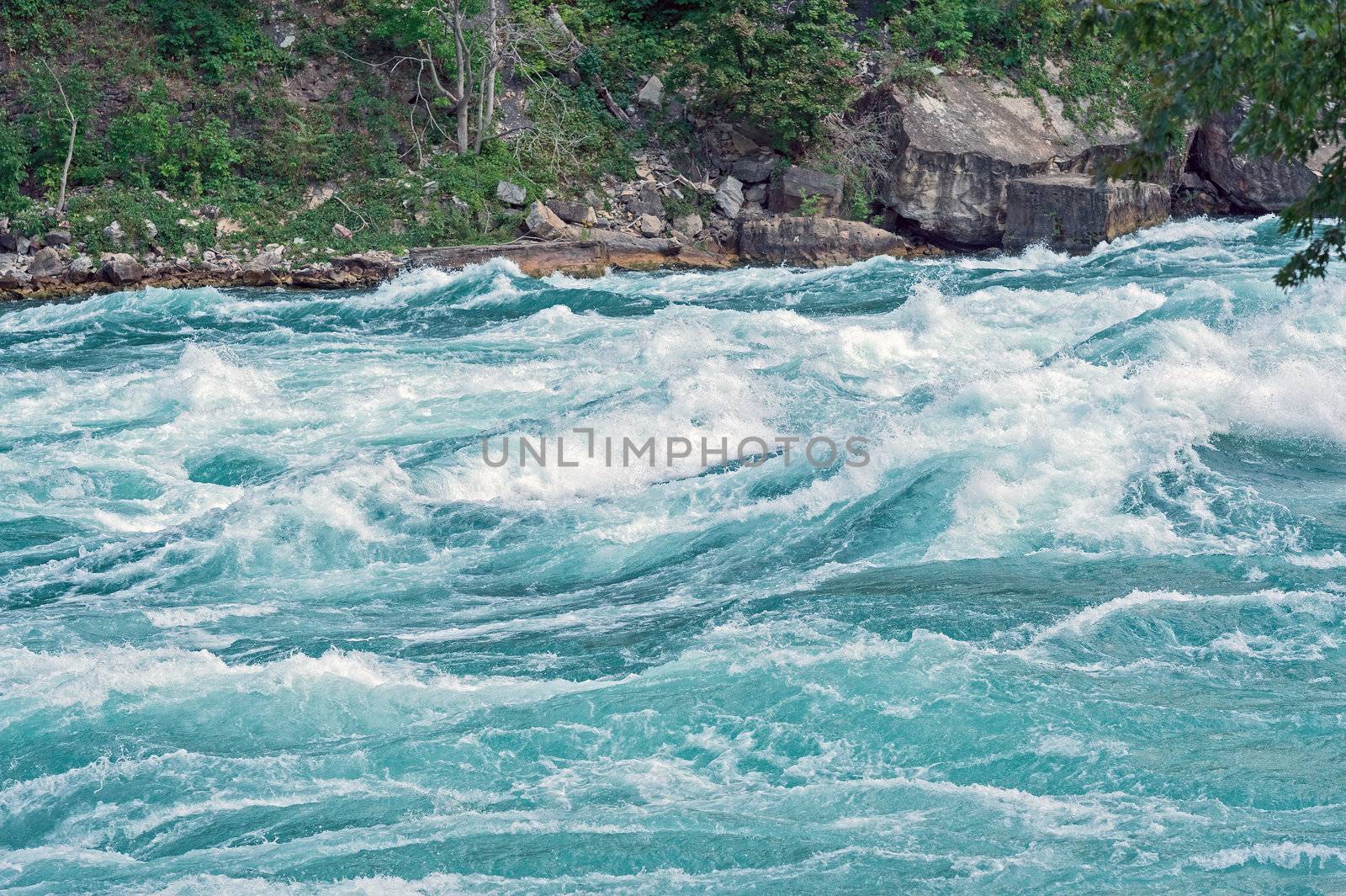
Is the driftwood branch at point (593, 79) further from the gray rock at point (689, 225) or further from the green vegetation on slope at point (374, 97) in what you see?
the gray rock at point (689, 225)

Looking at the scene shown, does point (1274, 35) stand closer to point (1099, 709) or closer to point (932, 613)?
point (1099, 709)

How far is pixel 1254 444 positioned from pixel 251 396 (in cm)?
952

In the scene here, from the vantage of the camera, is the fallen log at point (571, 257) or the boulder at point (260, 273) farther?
the fallen log at point (571, 257)

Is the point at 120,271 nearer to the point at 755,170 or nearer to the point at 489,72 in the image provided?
the point at 489,72

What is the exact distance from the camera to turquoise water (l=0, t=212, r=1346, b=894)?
5422mm

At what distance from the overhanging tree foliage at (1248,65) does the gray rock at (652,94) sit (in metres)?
21.8

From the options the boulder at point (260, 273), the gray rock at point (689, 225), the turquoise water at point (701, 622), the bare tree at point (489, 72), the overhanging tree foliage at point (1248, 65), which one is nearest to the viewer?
the overhanging tree foliage at point (1248, 65)

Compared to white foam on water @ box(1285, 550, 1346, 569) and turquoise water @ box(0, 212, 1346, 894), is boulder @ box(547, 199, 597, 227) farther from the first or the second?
white foam on water @ box(1285, 550, 1346, 569)

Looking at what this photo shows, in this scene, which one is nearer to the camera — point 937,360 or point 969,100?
point 937,360

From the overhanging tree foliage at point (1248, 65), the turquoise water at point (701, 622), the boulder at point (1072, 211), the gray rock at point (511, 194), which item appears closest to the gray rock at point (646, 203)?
the gray rock at point (511, 194)

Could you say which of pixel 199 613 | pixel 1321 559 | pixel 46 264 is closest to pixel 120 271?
pixel 46 264

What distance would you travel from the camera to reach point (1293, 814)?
537 cm

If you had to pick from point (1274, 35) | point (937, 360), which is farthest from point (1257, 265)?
point (1274, 35)

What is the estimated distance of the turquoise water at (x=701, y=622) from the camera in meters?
5.42
